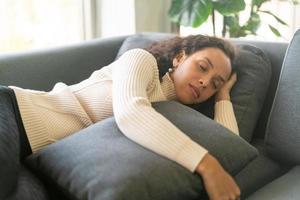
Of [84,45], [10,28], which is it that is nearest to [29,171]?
[84,45]

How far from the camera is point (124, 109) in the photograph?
117 centimetres

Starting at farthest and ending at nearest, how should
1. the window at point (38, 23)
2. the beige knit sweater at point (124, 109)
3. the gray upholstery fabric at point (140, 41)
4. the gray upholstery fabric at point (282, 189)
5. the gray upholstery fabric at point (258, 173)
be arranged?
the window at point (38, 23), the gray upholstery fabric at point (140, 41), the gray upholstery fabric at point (258, 173), the gray upholstery fabric at point (282, 189), the beige knit sweater at point (124, 109)

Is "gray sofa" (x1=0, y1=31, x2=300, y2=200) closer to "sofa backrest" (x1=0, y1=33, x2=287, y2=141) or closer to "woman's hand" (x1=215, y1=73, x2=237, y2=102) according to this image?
"sofa backrest" (x1=0, y1=33, x2=287, y2=141)

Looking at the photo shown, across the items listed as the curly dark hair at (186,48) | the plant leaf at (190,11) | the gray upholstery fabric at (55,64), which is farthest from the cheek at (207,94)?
the plant leaf at (190,11)

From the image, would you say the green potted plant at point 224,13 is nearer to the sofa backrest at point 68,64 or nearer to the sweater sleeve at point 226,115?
the sofa backrest at point 68,64

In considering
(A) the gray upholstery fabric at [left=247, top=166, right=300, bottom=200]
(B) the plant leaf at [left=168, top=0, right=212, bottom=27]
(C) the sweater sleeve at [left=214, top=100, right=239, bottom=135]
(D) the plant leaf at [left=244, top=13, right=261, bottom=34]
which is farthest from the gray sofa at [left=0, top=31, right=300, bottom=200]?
(D) the plant leaf at [left=244, top=13, right=261, bottom=34]

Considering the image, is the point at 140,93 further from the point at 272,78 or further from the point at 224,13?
the point at 224,13

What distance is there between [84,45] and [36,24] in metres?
0.57

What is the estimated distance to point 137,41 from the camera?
1825mm

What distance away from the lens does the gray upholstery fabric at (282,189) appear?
1201 mm

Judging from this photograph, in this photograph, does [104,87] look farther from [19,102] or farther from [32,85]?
[32,85]

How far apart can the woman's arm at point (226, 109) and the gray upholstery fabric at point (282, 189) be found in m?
0.19

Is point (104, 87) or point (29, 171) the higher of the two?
point (104, 87)

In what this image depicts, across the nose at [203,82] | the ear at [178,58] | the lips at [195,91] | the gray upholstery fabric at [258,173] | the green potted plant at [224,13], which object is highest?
the green potted plant at [224,13]
